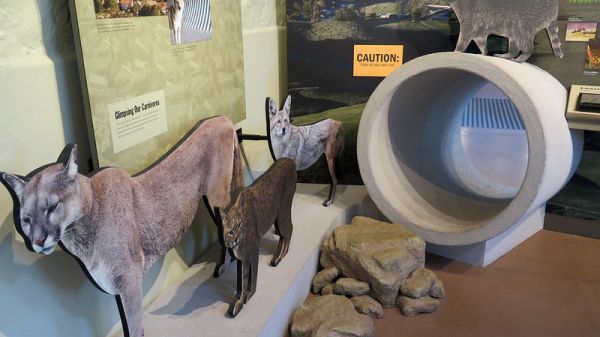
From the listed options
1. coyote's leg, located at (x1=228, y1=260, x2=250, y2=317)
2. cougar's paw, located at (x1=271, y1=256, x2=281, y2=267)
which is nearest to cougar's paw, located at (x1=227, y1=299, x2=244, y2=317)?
coyote's leg, located at (x1=228, y1=260, x2=250, y2=317)

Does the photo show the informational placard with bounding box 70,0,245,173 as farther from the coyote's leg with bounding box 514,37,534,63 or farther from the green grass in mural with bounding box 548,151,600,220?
the green grass in mural with bounding box 548,151,600,220

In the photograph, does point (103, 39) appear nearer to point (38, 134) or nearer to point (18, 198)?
point (38, 134)

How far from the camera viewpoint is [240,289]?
57.2 inches

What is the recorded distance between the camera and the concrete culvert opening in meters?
1.74

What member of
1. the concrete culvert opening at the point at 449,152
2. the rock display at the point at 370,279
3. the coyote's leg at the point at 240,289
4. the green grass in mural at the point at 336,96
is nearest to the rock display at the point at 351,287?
the rock display at the point at 370,279

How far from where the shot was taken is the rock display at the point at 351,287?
1804 millimetres

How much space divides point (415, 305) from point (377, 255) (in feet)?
0.73

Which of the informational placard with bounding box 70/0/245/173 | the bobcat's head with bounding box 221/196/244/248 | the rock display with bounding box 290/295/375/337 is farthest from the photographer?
the rock display with bounding box 290/295/375/337

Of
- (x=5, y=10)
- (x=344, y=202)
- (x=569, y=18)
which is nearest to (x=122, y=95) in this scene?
(x=5, y=10)

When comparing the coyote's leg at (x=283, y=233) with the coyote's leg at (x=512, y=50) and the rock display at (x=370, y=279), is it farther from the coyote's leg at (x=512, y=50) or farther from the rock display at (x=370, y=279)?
the coyote's leg at (x=512, y=50)

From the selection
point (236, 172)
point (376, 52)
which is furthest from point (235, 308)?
point (376, 52)

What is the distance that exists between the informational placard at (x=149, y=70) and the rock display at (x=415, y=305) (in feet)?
3.20

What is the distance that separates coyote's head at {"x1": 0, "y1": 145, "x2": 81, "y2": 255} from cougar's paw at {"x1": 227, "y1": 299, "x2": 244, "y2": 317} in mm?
548

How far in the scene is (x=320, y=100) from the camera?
2477 mm
